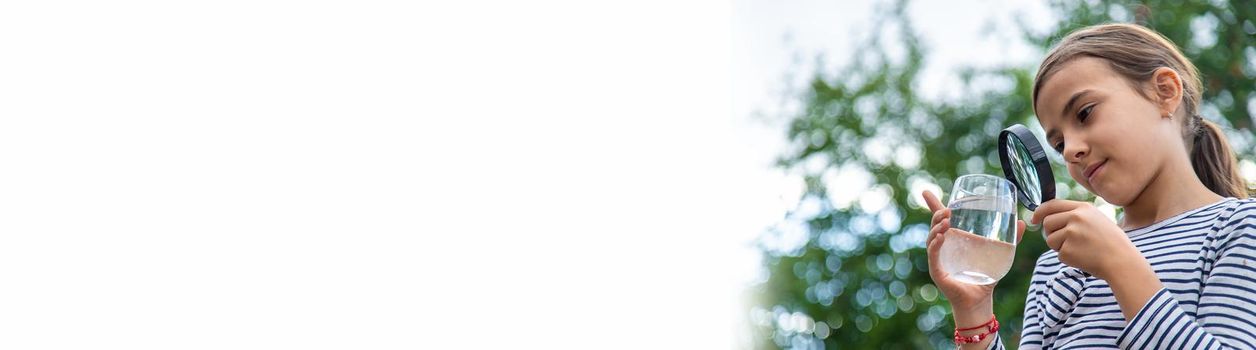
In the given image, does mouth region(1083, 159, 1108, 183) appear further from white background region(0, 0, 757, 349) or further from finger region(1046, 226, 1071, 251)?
white background region(0, 0, 757, 349)

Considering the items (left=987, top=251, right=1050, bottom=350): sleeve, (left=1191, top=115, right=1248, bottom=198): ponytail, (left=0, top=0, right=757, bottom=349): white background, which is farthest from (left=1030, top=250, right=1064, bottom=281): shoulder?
(left=0, top=0, right=757, bottom=349): white background

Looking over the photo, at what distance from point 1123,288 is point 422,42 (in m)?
2.74

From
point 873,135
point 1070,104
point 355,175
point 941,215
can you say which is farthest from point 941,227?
point 873,135

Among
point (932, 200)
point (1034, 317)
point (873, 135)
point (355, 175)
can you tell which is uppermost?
point (355, 175)

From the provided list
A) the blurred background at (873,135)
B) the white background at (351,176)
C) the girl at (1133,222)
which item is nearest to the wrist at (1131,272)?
the girl at (1133,222)

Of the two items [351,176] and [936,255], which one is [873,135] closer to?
[351,176]

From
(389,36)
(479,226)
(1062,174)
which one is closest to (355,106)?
(389,36)

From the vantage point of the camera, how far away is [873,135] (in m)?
4.35

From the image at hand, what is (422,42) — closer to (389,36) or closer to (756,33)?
(389,36)

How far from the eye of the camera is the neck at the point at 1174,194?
0.70 metres

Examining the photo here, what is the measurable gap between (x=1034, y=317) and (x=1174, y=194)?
0.13 m

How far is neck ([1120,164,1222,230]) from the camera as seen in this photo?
702mm

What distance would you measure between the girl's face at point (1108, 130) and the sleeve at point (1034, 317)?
0.09 metres

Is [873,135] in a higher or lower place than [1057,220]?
lower
